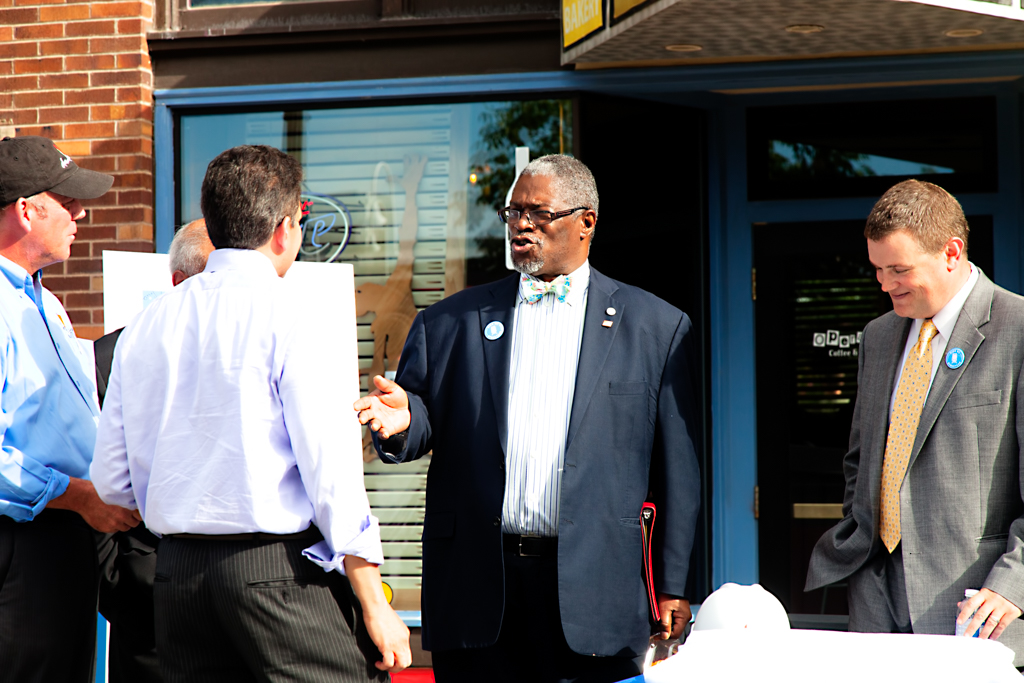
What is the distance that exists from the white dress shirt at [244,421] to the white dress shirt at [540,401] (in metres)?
0.84

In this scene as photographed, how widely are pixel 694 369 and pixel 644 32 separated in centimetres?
224

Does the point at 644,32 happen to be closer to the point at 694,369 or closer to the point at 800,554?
the point at 694,369

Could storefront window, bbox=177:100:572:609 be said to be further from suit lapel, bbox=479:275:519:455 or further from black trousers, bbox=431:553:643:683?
black trousers, bbox=431:553:643:683

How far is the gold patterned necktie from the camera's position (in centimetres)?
285

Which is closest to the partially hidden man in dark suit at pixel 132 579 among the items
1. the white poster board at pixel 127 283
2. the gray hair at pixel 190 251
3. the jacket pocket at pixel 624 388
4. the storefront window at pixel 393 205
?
the gray hair at pixel 190 251

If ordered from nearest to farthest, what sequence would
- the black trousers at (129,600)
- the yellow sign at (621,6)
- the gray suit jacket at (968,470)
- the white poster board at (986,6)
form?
1. the gray suit jacket at (968,470)
2. the black trousers at (129,600)
3. the white poster board at (986,6)
4. the yellow sign at (621,6)

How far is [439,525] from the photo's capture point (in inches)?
122

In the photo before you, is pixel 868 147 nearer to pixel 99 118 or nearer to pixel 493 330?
pixel 493 330

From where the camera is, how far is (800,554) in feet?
19.1

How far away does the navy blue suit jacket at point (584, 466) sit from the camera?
9.73ft

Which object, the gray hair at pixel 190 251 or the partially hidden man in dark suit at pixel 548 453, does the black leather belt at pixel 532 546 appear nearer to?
the partially hidden man in dark suit at pixel 548 453

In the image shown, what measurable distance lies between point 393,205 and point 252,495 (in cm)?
367

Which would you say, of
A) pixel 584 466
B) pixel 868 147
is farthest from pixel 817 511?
pixel 584 466

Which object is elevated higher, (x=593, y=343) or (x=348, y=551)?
(x=593, y=343)
